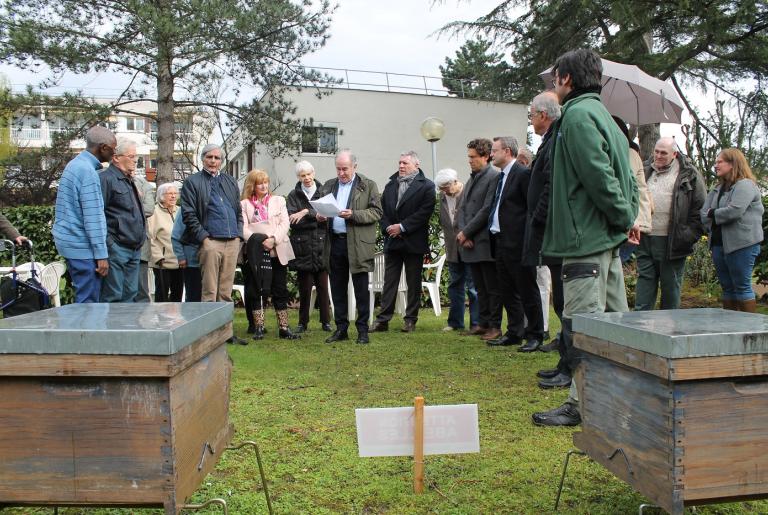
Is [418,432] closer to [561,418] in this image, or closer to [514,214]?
[561,418]

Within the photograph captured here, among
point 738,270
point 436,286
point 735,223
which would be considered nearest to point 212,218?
point 436,286

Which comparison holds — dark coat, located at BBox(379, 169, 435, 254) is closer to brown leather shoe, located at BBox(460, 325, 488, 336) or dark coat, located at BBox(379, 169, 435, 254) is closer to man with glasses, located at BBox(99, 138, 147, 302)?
brown leather shoe, located at BBox(460, 325, 488, 336)

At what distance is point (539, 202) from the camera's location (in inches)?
221

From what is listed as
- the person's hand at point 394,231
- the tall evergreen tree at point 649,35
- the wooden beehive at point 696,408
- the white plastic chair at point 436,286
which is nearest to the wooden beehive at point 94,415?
the wooden beehive at point 696,408

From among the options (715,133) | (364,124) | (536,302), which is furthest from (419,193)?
(364,124)

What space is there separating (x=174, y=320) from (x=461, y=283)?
6.40 metres

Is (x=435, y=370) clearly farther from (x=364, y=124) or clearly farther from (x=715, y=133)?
(x=364, y=124)

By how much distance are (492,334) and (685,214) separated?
2472mm

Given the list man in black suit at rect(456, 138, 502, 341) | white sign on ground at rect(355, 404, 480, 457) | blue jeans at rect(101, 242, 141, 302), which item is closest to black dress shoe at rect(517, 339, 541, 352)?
man in black suit at rect(456, 138, 502, 341)

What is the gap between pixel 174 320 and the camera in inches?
97.7

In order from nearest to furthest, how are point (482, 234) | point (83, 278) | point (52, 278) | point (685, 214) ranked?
point (83, 278) → point (685, 214) → point (482, 234) → point (52, 278)

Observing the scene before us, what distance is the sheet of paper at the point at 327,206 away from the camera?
7.17 m

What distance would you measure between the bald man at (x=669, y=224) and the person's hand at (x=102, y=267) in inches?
198

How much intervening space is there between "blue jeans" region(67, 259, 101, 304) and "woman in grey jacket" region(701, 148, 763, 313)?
6019 millimetres
